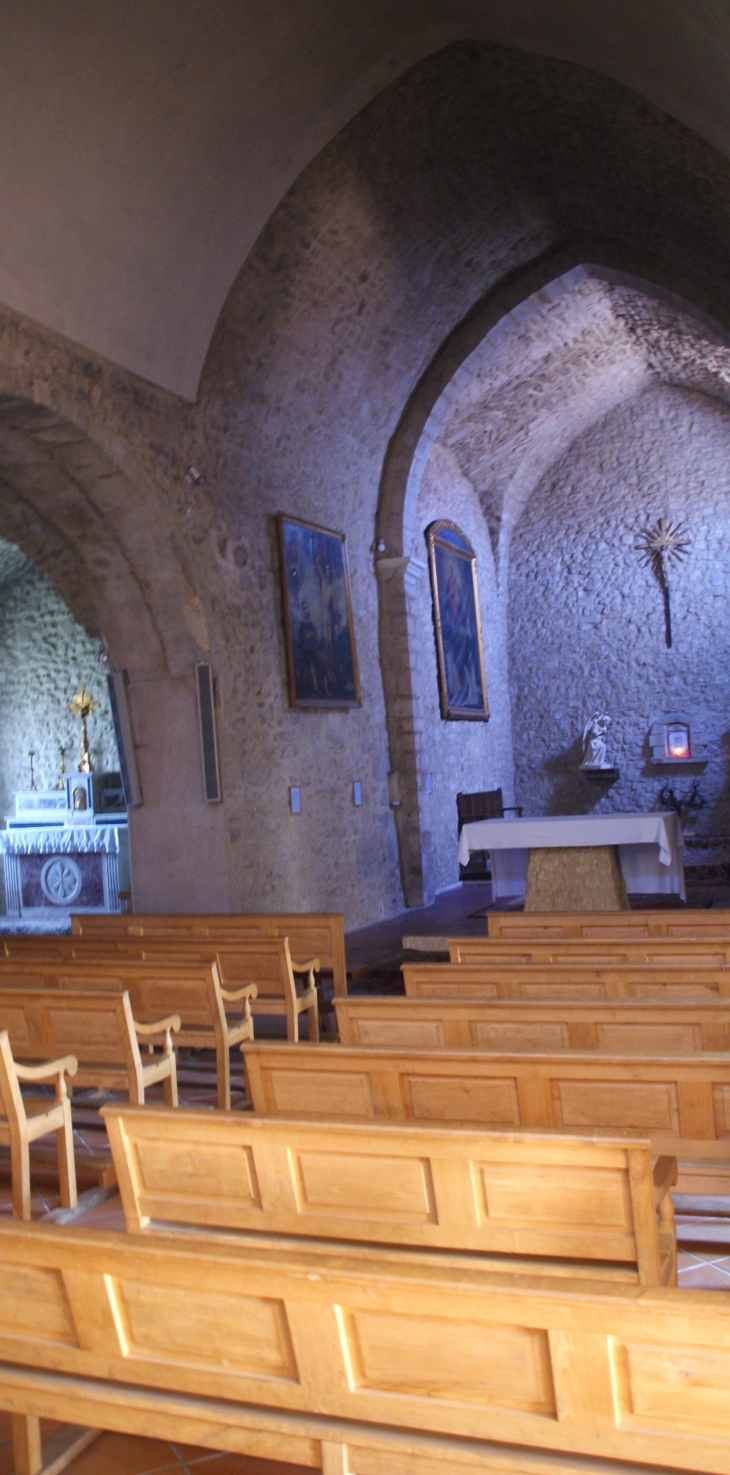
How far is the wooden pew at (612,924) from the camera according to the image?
570cm

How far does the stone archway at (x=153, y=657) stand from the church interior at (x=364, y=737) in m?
0.03

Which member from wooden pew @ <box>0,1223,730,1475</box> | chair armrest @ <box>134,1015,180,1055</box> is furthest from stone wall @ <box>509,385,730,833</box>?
wooden pew @ <box>0,1223,730,1475</box>

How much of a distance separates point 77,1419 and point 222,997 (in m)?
2.98

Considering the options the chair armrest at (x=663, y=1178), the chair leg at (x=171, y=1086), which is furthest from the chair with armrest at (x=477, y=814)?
the chair armrest at (x=663, y=1178)

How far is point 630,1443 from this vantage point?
1422 mm

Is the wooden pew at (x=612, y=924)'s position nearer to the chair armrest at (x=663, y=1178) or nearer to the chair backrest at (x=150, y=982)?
the chair backrest at (x=150, y=982)

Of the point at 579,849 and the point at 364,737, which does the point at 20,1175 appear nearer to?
the point at 579,849

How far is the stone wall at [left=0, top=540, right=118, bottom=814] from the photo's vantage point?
496 inches

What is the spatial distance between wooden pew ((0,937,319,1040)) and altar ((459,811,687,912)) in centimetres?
316

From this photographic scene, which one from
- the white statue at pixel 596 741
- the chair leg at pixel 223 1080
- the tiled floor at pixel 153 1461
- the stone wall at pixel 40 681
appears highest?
the stone wall at pixel 40 681

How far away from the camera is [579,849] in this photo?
28.2 ft

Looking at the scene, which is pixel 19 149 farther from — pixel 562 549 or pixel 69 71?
pixel 562 549

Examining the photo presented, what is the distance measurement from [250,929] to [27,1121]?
3.10m

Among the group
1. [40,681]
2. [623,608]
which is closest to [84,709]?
[40,681]
